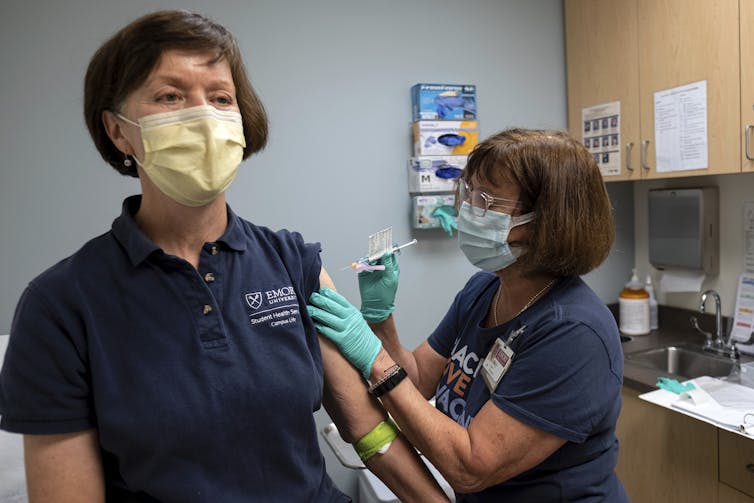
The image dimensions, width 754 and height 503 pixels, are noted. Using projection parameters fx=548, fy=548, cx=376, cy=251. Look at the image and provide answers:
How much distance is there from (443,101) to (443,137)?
0.16m

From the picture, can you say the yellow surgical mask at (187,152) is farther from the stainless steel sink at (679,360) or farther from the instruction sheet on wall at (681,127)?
the stainless steel sink at (679,360)

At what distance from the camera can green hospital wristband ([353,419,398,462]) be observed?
121cm

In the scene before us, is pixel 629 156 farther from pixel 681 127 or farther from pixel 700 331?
pixel 700 331

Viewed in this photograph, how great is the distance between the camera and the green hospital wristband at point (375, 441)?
121cm

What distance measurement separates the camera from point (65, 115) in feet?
6.52

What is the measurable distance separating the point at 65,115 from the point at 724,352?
→ 2.85 m

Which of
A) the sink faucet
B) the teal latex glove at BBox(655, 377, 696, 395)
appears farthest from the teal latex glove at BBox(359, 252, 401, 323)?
the sink faucet

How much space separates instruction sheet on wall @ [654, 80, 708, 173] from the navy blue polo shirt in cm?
188

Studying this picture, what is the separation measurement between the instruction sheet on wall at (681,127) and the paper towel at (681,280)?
2.09 feet

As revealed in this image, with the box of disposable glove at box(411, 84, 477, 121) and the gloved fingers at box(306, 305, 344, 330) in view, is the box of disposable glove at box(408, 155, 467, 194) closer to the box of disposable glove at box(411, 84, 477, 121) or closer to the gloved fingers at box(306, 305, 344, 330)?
the box of disposable glove at box(411, 84, 477, 121)

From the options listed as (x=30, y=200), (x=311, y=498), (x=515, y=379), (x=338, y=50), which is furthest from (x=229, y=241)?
(x=338, y=50)

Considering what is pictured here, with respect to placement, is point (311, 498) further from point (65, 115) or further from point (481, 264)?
point (65, 115)

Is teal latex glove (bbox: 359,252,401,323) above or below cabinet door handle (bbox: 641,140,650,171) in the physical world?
below

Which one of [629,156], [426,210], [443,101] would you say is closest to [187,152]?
[426,210]
